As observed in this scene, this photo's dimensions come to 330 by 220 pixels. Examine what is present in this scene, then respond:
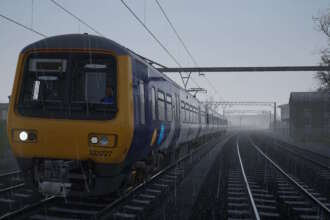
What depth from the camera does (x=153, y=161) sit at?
910cm

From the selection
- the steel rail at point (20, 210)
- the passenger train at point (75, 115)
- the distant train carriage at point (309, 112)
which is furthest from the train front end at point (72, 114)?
the distant train carriage at point (309, 112)

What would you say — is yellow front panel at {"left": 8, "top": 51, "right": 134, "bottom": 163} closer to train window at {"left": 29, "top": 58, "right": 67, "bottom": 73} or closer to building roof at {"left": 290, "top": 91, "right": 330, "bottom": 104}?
train window at {"left": 29, "top": 58, "right": 67, "bottom": 73}

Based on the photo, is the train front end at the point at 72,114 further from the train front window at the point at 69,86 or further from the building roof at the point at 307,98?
the building roof at the point at 307,98

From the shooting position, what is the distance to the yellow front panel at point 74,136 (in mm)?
6301

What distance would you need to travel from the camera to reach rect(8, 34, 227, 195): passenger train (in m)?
6.31

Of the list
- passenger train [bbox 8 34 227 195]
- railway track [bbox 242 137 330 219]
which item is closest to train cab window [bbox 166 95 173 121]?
railway track [bbox 242 137 330 219]

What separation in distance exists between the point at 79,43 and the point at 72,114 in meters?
1.34

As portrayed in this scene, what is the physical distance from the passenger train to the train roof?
18mm

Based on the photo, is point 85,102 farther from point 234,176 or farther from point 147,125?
point 234,176

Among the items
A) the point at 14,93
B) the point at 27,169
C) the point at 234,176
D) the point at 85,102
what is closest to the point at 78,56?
the point at 85,102

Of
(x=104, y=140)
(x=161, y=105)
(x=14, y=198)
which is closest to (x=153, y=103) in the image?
(x=161, y=105)

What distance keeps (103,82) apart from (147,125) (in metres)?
1.53

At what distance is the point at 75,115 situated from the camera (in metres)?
6.39

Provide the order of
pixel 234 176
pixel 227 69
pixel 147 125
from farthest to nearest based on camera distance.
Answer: pixel 227 69
pixel 234 176
pixel 147 125
